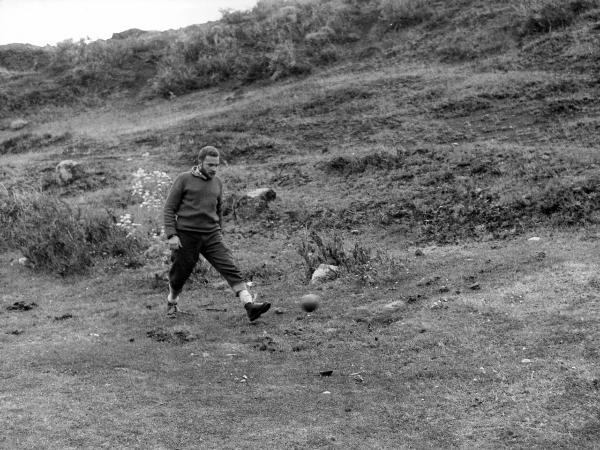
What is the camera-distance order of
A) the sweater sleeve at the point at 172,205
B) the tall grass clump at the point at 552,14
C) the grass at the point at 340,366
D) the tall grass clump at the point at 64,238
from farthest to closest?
1. the tall grass clump at the point at 552,14
2. the tall grass clump at the point at 64,238
3. the sweater sleeve at the point at 172,205
4. the grass at the point at 340,366

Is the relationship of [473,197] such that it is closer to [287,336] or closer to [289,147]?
[287,336]

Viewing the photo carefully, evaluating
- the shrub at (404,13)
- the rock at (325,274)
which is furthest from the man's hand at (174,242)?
the shrub at (404,13)

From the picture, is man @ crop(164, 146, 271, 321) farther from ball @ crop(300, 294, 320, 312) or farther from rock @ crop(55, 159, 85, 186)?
rock @ crop(55, 159, 85, 186)

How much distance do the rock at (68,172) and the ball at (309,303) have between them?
9.13 meters

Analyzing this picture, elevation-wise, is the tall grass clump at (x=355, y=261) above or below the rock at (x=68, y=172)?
below

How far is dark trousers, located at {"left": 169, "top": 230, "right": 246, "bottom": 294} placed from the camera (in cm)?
739

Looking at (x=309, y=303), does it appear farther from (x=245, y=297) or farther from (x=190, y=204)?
(x=190, y=204)

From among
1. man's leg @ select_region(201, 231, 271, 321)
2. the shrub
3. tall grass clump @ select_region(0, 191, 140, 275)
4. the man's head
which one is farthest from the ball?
the shrub

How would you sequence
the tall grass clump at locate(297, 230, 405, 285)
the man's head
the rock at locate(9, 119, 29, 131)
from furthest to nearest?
the rock at locate(9, 119, 29, 131)
the tall grass clump at locate(297, 230, 405, 285)
the man's head

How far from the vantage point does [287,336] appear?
6883 mm

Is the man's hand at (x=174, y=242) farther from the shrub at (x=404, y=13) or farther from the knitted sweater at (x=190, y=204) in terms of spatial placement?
the shrub at (x=404, y=13)

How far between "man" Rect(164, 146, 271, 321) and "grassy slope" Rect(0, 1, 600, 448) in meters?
0.55

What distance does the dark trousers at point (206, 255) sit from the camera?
7.39 metres

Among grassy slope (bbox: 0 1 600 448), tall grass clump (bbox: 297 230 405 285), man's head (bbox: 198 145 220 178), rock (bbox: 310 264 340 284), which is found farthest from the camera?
rock (bbox: 310 264 340 284)
